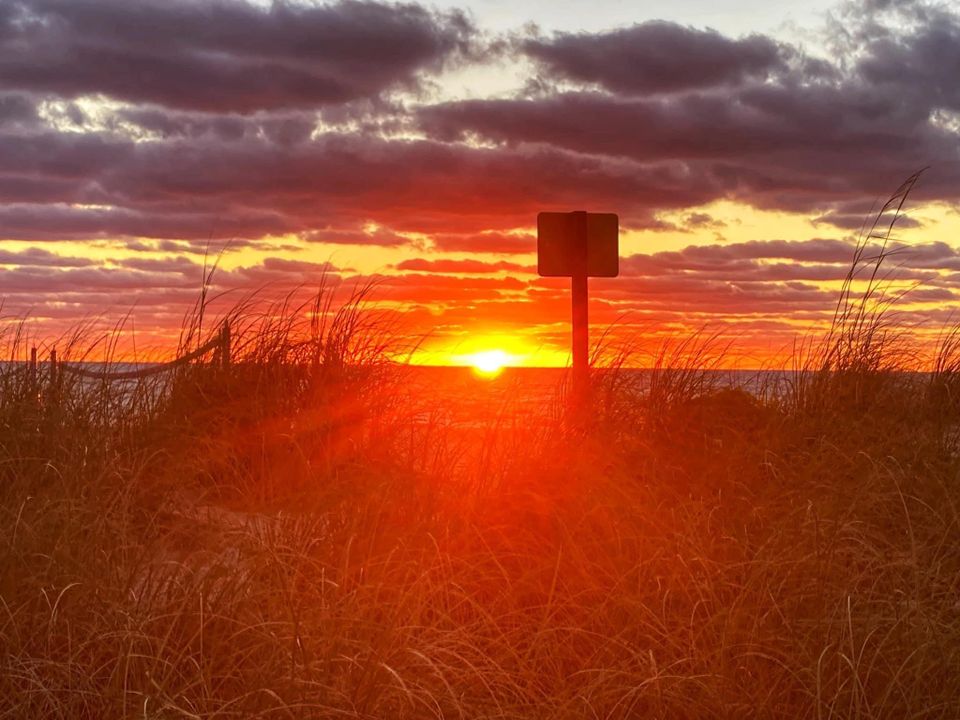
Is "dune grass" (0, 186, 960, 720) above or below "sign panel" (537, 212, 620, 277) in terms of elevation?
below

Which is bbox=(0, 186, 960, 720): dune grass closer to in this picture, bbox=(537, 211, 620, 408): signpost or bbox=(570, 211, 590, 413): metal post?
bbox=(570, 211, 590, 413): metal post

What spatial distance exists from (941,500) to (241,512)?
391cm

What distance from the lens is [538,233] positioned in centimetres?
861

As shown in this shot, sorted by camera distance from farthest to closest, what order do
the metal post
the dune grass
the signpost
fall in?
the signpost
the metal post
the dune grass

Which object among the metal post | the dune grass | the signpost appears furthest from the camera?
the signpost

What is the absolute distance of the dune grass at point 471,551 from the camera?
329cm

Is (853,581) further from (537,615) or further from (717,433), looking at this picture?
(717,433)

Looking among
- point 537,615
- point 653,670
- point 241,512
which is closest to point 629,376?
point 241,512

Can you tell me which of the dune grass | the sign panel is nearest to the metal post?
the sign panel

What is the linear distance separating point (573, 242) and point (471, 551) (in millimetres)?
4381

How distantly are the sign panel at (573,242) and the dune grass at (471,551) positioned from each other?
1.33m

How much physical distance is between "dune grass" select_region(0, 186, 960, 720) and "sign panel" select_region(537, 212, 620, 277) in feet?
4.37

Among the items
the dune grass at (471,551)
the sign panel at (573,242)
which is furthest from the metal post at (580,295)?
the dune grass at (471,551)

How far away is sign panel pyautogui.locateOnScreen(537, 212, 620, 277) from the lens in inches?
340
